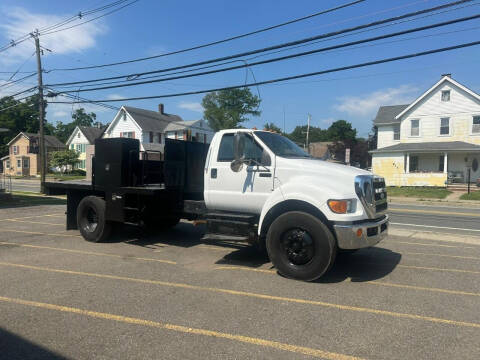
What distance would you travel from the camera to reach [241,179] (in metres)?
6.21

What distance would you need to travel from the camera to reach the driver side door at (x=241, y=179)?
5.98 m

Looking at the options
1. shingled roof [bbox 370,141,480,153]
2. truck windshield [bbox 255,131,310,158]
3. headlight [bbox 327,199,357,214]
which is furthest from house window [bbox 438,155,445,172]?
headlight [bbox 327,199,357,214]

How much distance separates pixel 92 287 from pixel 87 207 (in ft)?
11.9

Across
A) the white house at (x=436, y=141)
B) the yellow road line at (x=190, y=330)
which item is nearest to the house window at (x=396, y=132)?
the white house at (x=436, y=141)

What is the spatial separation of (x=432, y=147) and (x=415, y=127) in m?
3.16

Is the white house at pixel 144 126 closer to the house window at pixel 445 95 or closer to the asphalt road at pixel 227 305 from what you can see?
the house window at pixel 445 95

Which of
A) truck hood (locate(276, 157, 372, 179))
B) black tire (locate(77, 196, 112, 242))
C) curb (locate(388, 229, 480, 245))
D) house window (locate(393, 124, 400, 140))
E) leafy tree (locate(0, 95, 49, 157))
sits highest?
leafy tree (locate(0, 95, 49, 157))

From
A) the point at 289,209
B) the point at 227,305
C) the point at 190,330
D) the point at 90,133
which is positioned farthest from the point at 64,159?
the point at 190,330

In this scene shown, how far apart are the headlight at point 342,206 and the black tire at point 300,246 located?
29cm

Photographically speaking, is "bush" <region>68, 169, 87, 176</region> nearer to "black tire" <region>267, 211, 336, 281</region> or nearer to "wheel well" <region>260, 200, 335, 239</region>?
"wheel well" <region>260, 200, 335, 239</region>

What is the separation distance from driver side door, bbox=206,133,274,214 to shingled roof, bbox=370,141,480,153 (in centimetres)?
2644

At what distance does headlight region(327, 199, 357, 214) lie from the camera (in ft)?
16.8

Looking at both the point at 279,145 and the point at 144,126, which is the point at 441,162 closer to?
the point at 279,145

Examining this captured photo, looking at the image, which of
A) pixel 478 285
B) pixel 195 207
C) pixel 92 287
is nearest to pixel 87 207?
pixel 195 207
